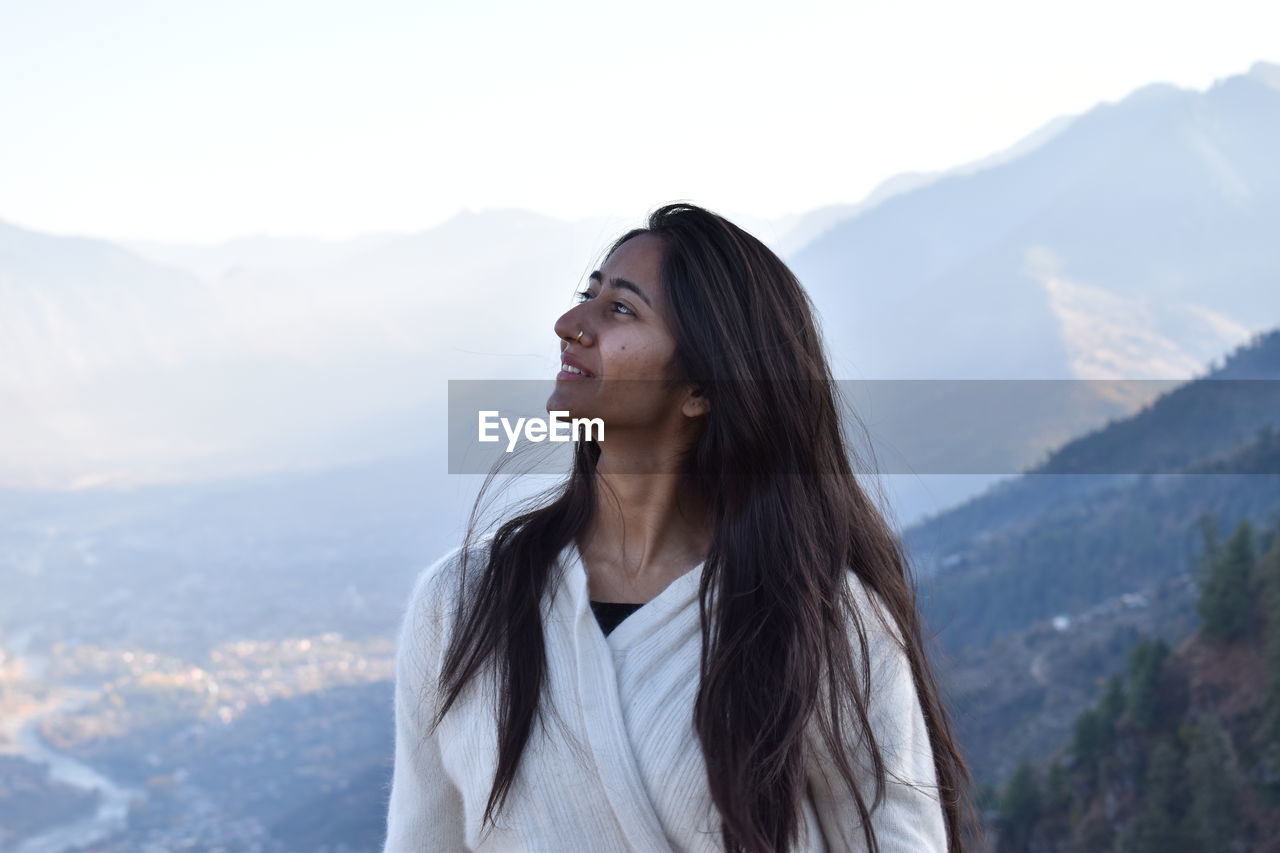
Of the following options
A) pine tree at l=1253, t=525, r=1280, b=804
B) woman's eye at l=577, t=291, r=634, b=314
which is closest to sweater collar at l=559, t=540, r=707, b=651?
woman's eye at l=577, t=291, r=634, b=314

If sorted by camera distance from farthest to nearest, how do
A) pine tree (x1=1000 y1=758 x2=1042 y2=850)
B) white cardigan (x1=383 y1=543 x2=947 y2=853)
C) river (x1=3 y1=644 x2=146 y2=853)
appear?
river (x1=3 y1=644 x2=146 y2=853) < pine tree (x1=1000 y1=758 x2=1042 y2=850) < white cardigan (x1=383 y1=543 x2=947 y2=853)

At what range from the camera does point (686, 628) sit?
1.55 metres

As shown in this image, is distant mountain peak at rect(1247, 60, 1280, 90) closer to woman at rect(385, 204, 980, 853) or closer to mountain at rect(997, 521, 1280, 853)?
mountain at rect(997, 521, 1280, 853)

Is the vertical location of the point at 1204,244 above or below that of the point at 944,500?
above

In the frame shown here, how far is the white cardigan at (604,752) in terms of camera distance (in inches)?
57.3

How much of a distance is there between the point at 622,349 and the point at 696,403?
0.14 m

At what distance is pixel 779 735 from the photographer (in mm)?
1471

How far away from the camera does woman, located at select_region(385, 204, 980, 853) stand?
1468 millimetres

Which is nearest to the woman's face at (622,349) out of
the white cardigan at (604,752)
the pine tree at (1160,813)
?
the white cardigan at (604,752)

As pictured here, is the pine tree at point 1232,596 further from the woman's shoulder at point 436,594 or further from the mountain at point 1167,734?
the woman's shoulder at point 436,594

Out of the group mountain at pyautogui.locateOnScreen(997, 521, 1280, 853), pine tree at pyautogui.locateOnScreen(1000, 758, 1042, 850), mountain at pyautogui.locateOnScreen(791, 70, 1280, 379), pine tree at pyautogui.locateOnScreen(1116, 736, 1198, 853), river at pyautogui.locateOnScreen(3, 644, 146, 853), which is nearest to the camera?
pine tree at pyautogui.locateOnScreen(1116, 736, 1198, 853)

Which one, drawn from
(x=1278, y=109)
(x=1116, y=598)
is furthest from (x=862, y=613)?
(x=1278, y=109)

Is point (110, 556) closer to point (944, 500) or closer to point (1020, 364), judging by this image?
point (944, 500)

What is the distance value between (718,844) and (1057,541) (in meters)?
32.7
